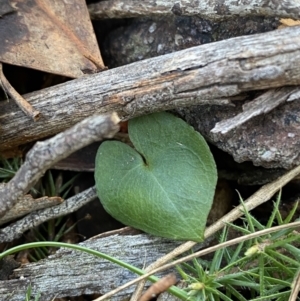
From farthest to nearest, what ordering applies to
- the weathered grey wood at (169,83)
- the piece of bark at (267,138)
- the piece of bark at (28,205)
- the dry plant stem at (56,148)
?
the piece of bark at (28,205) → the piece of bark at (267,138) → the weathered grey wood at (169,83) → the dry plant stem at (56,148)

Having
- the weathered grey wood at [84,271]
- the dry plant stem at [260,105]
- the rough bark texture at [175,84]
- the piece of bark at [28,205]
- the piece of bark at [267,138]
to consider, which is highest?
the rough bark texture at [175,84]

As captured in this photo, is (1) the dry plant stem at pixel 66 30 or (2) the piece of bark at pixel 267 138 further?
(1) the dry plant stem at pixel 66 30

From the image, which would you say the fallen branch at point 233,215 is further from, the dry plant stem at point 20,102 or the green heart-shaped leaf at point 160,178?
the dry plant stem at point 20,102

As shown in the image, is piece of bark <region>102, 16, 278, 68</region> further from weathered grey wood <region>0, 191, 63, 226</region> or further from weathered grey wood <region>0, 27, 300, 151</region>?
weathered grey wood <region>0, 191, 63, 226</region>

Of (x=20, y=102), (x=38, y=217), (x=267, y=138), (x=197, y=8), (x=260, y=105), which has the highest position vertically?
(x=197, y=8)

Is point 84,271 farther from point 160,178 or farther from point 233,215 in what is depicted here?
point 233,215

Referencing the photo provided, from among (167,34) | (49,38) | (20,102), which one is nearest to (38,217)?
(20,102)

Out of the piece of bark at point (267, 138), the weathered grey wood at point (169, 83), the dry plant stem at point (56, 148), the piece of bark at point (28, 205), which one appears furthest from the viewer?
the piece of bark at point (28, 205)

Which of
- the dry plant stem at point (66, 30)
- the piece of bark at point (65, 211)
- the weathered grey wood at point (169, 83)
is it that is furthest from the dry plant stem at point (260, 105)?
Result: the dry plant stem at point (66, 30)
